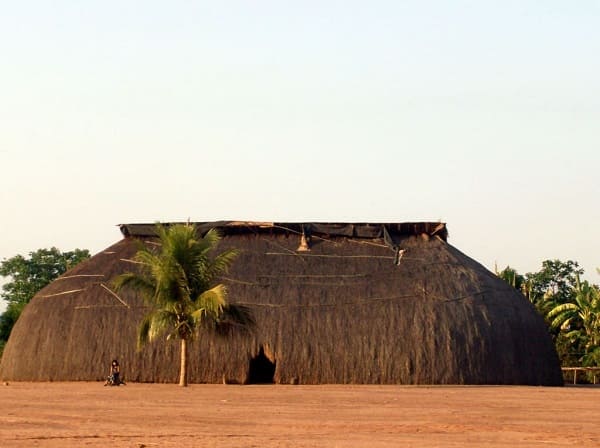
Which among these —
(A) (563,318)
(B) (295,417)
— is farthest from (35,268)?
(B) (295,417)

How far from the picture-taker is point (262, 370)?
108 feet

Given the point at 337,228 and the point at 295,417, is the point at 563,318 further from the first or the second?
the point at 295,417

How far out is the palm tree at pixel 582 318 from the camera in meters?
46.1

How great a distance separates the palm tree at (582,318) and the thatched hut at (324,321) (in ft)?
38.6

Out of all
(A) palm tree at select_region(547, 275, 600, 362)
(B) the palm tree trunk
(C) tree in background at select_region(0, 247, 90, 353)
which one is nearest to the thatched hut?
(B) the palm tree trunk

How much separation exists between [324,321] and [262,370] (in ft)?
7.54

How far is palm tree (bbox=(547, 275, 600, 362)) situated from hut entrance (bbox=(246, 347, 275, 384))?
16522mm

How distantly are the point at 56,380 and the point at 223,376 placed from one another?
15.9 ft

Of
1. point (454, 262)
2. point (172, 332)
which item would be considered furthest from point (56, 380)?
point (454, 262)

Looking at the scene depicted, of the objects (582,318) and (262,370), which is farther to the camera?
(582,318)

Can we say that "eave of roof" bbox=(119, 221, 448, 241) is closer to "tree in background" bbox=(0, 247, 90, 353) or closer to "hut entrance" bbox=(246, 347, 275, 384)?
"hut entrance" bbox=(246, 347, 275, 384)

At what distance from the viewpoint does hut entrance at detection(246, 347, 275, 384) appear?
106 feet

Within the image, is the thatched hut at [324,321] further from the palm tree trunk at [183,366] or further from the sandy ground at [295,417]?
the sandy ground at [295,417]

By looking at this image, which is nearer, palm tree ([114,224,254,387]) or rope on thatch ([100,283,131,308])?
palm tree ([114,224,254,387])
